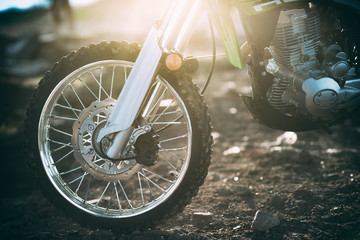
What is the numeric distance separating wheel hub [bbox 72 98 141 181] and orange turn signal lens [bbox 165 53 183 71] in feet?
1.42

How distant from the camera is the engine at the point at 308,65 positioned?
230cm

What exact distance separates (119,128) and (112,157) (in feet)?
0.61

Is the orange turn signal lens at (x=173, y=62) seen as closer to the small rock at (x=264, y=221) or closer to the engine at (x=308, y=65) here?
the engine at (x=308, y=65)

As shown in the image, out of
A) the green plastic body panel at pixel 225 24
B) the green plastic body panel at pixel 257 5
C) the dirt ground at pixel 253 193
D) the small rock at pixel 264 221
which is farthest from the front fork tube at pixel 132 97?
the small rock at pixel 264 221

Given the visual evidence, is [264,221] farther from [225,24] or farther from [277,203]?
[225,24]

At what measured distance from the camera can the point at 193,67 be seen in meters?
2.31

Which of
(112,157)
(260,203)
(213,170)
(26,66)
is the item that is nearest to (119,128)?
(112,157)

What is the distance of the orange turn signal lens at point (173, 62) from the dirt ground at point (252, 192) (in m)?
1.04

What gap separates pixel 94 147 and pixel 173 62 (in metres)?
0.71

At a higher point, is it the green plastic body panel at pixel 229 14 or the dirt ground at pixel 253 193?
the green plastic body panel at pixel 229 14

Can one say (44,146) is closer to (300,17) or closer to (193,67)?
(193,67)

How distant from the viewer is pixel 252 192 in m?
3.04

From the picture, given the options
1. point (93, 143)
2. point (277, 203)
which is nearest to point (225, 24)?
point (93, 143)

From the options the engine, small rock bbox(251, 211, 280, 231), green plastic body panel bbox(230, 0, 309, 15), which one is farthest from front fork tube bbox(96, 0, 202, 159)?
small rock bbox(251, 211, 280, 231)
